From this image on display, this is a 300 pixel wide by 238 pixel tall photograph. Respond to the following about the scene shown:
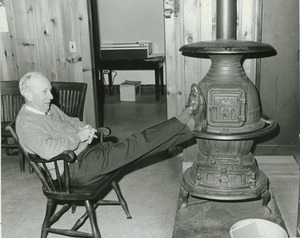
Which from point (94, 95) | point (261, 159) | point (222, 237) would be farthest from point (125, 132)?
point (222, 237)

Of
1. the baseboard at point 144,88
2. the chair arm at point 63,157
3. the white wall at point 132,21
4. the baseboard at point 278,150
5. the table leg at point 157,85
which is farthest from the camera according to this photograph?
the baseboard at point 144,88

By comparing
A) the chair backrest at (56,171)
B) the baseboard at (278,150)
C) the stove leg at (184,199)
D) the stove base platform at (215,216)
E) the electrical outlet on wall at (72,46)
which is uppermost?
the electrical outlet on wall at (72,46)

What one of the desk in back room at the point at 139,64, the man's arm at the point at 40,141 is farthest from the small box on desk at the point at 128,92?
the man's arm at the point at 40,141

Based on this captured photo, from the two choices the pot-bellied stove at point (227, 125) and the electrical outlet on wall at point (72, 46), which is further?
the electrical outlet on wall at point (72, 46)

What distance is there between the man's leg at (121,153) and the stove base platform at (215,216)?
1.86 feet

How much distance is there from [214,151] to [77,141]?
0.95 metres

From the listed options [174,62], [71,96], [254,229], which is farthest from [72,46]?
[254,229]

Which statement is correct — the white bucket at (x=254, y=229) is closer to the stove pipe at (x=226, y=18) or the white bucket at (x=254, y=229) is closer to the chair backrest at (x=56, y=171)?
the chair backrest at (x=56, y=171)

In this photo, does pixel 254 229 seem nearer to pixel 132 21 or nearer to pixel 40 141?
pixel 40 141

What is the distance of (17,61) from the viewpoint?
12.2 feet

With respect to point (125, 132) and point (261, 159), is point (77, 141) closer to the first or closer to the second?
point (261, 159)

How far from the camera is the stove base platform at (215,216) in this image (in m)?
2.36

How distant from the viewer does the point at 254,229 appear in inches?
81.5

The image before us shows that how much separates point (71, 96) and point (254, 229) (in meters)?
2.05
